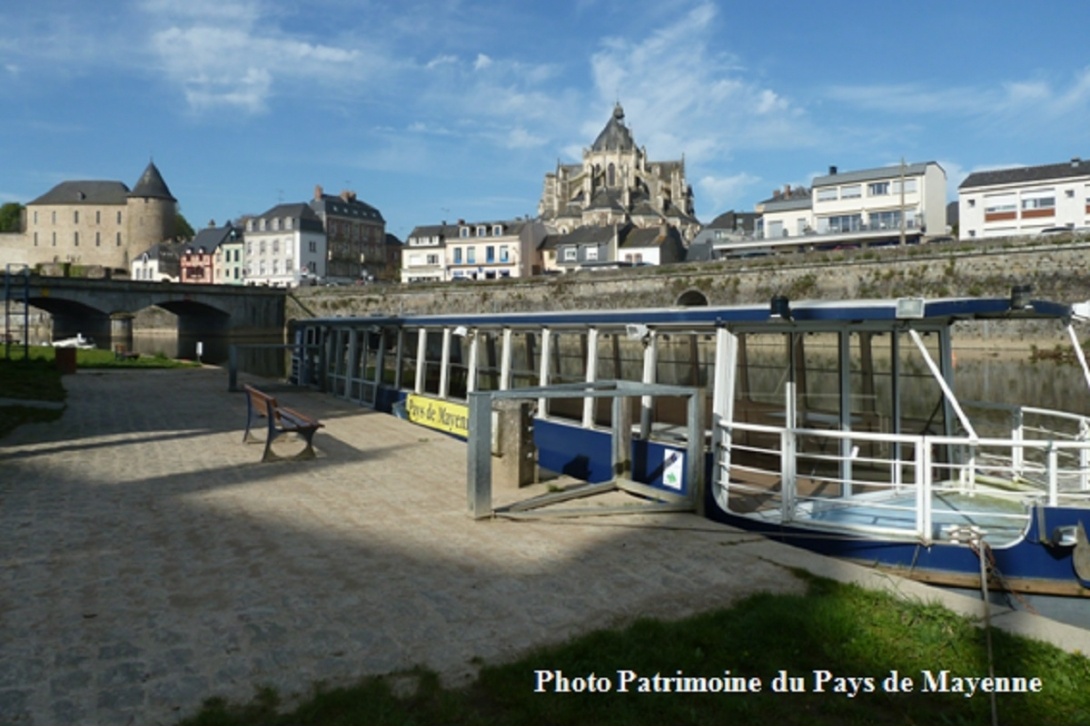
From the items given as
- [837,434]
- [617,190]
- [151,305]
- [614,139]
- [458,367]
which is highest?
[614,139]

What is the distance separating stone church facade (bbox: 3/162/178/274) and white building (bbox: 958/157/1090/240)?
9579 centimetres

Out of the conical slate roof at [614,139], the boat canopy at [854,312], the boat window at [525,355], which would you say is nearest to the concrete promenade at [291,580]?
the boat canopy at [854,312]

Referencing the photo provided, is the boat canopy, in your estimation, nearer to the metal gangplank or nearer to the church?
the metal gangplank

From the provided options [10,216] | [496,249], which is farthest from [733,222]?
A: [10,216]

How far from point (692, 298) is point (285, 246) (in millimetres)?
Answer: 56578

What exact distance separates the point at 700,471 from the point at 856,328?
2.30 meters

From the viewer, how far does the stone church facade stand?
352ft

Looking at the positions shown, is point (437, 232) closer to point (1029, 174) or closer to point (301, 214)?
point (301, 214)

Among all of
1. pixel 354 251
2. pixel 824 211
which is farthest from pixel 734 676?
pixel 354 251

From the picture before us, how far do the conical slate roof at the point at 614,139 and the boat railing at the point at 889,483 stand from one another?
101m

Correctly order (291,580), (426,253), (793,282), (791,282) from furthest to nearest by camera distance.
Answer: (426,253) → (791,282) → (793,282) → (291,580)

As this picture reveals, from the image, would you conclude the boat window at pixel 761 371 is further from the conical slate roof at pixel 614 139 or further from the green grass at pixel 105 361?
the conical slate roof at pixel 614 139

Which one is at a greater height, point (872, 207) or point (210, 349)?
point (872, 207)

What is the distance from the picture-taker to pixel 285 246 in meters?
88.2
